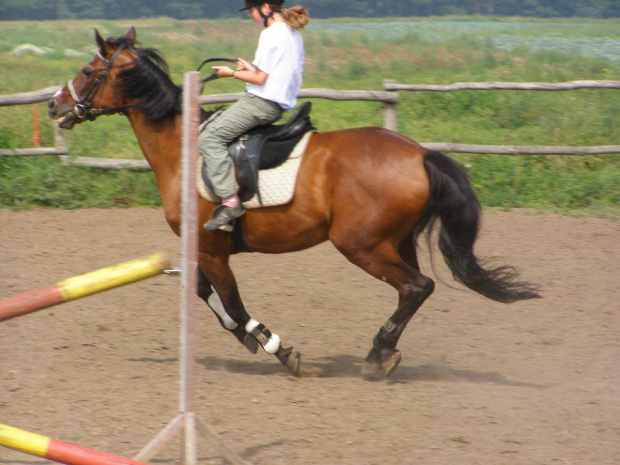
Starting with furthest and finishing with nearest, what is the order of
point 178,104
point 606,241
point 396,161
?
1. point 606,241
2. point 178,104
3. point 396,161

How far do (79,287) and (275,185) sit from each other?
6.42 ft

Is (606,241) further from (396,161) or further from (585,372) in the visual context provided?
(396,161)

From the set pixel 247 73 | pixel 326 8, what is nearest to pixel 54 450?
pixel 247 73

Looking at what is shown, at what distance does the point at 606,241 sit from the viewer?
8.11 m

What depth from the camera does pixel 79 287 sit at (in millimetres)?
3229

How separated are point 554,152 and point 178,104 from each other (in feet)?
20.1

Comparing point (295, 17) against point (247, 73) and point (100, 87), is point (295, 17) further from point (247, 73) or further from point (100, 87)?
point (100, 87)

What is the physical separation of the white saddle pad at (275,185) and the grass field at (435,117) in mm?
4463

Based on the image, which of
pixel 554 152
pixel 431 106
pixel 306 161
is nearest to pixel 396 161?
pixel 306 161

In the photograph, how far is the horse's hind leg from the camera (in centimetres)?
496

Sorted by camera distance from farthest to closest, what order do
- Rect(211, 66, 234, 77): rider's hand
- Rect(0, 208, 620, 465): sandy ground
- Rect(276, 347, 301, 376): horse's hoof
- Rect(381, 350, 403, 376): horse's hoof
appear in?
Rect(276, 347, 301, 376): horse's hoof < Rect(381, 350, 403, 376): horse's hoof < Rect(211, 66, 234, 77): rider's hand < Rect(0, 208, 620, 465): sandy ground

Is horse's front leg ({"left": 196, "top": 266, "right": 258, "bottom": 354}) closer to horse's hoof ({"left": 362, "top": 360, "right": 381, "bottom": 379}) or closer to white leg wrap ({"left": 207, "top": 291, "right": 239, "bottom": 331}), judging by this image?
white leg wrap ({"left": 207, "top": 291, "right": 239, "bottom": 331})

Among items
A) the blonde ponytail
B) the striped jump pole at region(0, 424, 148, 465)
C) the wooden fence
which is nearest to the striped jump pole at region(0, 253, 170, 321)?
the striped jump pole at region(0, 424, 148, 465)

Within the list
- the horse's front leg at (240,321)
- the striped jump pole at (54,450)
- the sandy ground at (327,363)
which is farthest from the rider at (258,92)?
the striped jump pole at (54,450)
